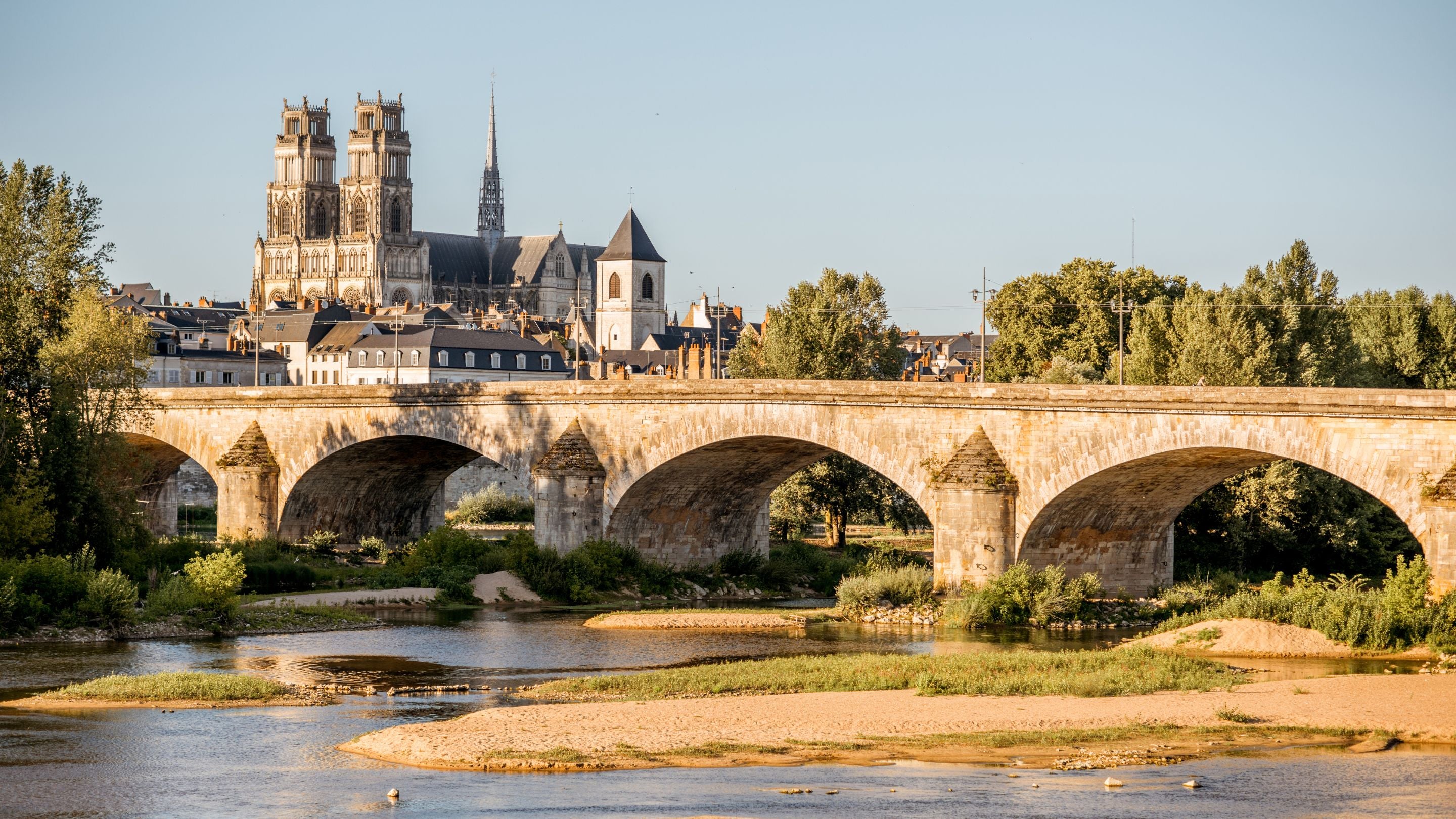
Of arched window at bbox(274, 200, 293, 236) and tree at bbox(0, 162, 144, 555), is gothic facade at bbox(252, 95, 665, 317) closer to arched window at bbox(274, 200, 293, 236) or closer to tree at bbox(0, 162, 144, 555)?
arched window at bbox(274, 200, 293, 236)

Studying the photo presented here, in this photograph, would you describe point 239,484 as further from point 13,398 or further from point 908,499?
point 908,499

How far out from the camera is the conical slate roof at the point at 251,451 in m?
53.7

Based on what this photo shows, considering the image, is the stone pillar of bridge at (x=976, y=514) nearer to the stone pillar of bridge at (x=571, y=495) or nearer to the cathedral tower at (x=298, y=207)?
the stone pillar of bridge at (x=571, y=495)

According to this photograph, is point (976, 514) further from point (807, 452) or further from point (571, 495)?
point (571, 495)

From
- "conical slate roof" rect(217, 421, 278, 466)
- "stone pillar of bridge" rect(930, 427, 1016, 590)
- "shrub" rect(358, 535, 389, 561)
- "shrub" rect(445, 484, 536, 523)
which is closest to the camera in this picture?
"stone pillar of bridge" rect(930, 427, 1016, 590)

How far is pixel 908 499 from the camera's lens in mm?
59188

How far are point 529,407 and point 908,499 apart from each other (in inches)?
616

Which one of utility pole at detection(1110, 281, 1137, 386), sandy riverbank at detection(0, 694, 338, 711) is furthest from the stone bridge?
sandy riverbank at detection(0, 694, 338, 711)

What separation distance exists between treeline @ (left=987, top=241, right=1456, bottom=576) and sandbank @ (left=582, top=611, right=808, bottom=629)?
1222 cm

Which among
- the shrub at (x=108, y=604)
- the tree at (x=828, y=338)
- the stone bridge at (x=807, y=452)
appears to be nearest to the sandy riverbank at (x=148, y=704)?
the shrub at (x=108, y=604)

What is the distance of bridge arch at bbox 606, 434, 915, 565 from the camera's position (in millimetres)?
45969

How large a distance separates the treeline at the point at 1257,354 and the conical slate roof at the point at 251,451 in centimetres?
2419

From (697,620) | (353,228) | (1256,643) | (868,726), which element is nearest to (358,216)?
(353,228)

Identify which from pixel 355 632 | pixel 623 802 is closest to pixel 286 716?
pixel 623 802
